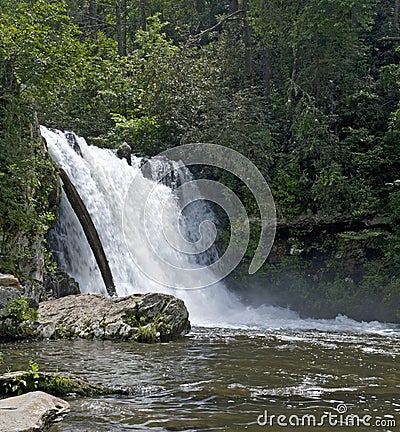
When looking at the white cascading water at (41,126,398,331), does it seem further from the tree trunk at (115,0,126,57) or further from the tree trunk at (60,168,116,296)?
the tree trunk at (115,0,126,57)

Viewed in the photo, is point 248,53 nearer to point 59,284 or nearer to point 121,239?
point 121,239

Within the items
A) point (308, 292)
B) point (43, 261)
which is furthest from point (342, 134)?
point (43, 261)

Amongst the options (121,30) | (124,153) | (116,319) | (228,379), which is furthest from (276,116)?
(228,379)

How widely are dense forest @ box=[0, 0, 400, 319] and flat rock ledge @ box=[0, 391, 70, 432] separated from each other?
6.98 metres

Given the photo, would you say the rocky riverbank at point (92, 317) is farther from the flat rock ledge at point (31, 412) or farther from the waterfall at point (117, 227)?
the flat rock ledge at point (31, 412)

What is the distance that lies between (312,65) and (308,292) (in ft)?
24.4

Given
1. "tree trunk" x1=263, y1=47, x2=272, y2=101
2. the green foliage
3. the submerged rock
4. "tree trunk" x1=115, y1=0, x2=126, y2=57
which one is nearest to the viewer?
the submerged rock

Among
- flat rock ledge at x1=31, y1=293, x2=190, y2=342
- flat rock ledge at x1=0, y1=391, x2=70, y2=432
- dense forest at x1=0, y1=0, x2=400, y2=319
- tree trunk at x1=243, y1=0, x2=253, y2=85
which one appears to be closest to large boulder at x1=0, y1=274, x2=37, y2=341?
flat rock ledge at x1=31, y1=293, x2=190, y2=342

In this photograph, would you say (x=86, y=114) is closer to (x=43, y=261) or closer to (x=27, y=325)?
(x=43, y=261)

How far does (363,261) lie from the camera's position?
1742 centimetres

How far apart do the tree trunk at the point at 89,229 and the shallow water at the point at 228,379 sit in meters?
3.40

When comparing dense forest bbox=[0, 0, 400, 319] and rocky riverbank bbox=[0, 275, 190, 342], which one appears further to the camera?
dense forest bbox=[0, 0, 400, 319]

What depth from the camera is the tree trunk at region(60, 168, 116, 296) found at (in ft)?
46.2

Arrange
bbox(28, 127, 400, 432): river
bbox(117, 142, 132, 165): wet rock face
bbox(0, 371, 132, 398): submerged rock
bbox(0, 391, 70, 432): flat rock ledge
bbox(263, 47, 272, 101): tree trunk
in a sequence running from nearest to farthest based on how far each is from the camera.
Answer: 1. bbox(0, 391, 70, 432): flat rock ledge
2. bbox(28, 127, 400, 432): river
3. bbox(0, 371, 132, 398): submerged rock
4. bbox(117, 142, 132, 165): wet rock face
5. bbox(263, 47, 272, 101): tree trunk
